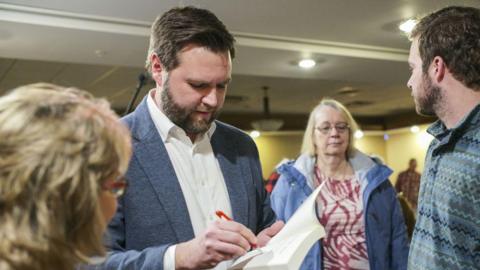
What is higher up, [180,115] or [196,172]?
[180,115]

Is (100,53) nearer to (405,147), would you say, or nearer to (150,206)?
(150,206)

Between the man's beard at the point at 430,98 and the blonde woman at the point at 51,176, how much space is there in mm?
1115

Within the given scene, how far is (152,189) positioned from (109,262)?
20 centimetres

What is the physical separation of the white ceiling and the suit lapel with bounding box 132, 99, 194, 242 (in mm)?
1506

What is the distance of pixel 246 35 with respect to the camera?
11.1ft

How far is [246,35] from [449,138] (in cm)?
227

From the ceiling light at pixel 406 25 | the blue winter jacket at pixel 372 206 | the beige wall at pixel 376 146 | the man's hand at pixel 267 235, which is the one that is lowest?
the beige wall at pixel 376 146

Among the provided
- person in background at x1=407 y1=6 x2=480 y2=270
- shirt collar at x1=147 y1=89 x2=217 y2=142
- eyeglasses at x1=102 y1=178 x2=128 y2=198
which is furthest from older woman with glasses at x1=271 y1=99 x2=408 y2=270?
eyeglasses at x1=102 y1=178 x2=128 y2=198

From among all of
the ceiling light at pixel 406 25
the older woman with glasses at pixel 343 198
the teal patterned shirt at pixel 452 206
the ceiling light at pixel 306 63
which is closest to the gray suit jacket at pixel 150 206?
the teal patterned shirt at pixel 452 206

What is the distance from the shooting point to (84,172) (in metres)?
0.59

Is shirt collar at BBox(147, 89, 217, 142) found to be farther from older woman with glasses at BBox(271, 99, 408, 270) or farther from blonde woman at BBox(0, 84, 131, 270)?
older woman with glasses at BBox(271, 99, 408, 270)

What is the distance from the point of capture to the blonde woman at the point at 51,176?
1.84ft

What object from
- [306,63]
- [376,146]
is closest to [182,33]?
[306,63]

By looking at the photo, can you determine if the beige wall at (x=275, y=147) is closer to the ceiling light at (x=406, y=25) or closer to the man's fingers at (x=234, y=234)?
the ceiling light at (x=406, y=25)
